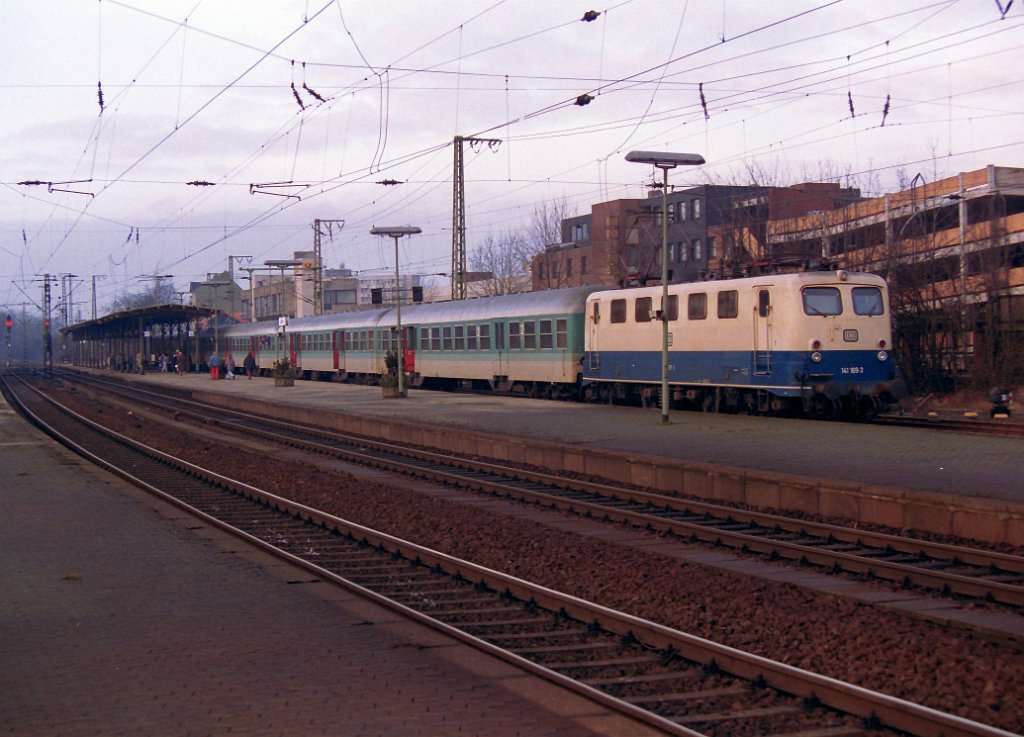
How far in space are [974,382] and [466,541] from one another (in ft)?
66.3

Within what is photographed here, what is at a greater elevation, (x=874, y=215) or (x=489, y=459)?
(x=874, y=215)

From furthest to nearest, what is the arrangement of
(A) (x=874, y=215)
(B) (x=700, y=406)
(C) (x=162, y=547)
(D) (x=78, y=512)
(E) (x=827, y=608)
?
(A) (x=874, y=215) → (B) (x=700, y=406) → (D) (x=78, y=512) → (C) (x=162, y=547) → (E) (x=827, y=608)

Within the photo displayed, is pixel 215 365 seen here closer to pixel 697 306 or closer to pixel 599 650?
pixel 697 306

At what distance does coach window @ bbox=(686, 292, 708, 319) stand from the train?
0.9 inches

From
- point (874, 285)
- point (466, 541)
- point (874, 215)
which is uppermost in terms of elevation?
point (874, 215)

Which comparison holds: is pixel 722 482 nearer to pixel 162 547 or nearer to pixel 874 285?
pixel 162 547

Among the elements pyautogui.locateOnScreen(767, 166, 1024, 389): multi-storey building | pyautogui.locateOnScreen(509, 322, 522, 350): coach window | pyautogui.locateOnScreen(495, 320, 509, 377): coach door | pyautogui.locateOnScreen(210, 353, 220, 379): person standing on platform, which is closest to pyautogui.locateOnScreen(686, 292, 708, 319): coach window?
pyautogui.locateOnScreen(767, 166, 1024, 389): multi-storey building

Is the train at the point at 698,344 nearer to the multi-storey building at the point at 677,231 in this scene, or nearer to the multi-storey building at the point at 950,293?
the multi-storey building at the point at 950,293

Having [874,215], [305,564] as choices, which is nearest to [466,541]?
[305,564]

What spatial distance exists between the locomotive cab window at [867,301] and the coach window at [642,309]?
5.45m

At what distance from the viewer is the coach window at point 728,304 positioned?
22.9 m

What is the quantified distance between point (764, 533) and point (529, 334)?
822 inches

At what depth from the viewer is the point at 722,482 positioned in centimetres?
1445

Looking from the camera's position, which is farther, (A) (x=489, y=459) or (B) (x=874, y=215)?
(B) (x=874, y=215)
